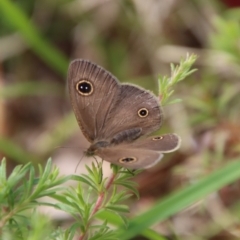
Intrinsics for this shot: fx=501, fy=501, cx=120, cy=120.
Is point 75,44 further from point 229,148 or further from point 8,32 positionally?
point 229,148

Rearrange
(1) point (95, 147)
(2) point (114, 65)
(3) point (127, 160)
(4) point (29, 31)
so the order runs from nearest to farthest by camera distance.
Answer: (3) point (127, 160)
(1) point (95, 147)
(4) point (29, 31)
(2) point (114, 65)

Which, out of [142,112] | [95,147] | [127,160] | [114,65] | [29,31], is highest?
[114,65]

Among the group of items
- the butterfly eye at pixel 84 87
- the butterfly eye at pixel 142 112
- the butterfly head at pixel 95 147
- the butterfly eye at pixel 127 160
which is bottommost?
the butterfly eye at pixel 127 160

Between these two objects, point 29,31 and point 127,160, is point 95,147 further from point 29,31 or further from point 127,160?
point 29,31

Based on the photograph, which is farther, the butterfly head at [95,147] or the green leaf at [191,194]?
the green leaf at [191,194]

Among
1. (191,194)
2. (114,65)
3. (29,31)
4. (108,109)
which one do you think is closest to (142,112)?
(108,109)

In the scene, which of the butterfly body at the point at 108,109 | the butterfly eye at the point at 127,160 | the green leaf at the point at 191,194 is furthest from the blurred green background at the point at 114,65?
the butterfly eye at the point at 127,160

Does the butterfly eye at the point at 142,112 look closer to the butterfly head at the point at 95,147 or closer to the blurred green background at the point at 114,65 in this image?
the butterfly head at the point at 95,147
